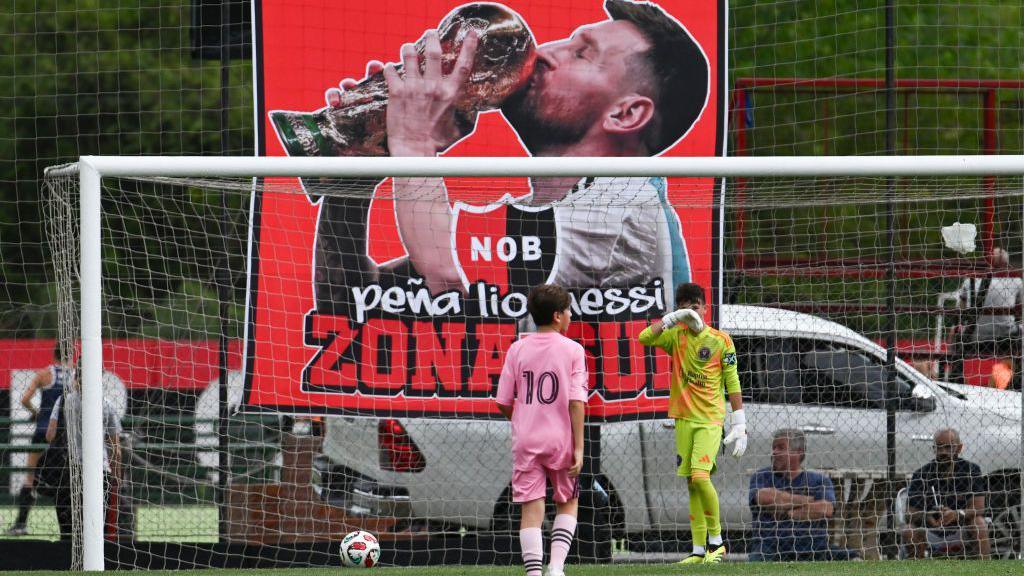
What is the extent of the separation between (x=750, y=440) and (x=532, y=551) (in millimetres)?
3133

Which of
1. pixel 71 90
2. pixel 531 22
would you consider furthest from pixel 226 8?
pixel 71 90

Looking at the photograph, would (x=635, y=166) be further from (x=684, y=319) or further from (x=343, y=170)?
(x=343, y=170)

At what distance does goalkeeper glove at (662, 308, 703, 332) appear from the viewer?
6.69 metres

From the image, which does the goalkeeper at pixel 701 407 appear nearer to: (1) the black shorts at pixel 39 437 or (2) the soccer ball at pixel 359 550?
(2) the soccer ball at pixel 359 550

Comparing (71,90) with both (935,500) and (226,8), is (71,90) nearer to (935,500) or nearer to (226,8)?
(226,8)

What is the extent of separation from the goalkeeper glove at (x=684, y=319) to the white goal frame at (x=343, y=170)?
80 cm

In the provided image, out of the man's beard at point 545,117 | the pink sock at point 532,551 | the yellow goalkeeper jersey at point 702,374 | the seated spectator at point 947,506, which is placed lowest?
the seated spectator at point 947,506

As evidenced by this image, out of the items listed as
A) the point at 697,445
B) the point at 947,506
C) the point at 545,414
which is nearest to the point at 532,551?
the point at 545,414

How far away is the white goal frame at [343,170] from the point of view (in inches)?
257

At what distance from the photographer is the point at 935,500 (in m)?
8.02

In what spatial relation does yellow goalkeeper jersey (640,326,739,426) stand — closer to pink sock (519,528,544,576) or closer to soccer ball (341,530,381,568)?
pink sock (519,528,544,576)

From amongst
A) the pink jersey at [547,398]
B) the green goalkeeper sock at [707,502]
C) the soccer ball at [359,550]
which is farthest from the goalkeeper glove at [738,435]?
the soccer ball at [359,550]

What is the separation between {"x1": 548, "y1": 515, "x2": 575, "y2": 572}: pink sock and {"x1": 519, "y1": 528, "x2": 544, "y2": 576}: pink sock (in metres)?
0.07

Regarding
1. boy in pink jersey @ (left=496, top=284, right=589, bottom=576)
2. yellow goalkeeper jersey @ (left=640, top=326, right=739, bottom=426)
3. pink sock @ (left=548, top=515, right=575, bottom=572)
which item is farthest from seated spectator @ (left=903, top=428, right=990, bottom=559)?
boy in pink jersey @ (left=496, top=284, right=589, bottom=576)
